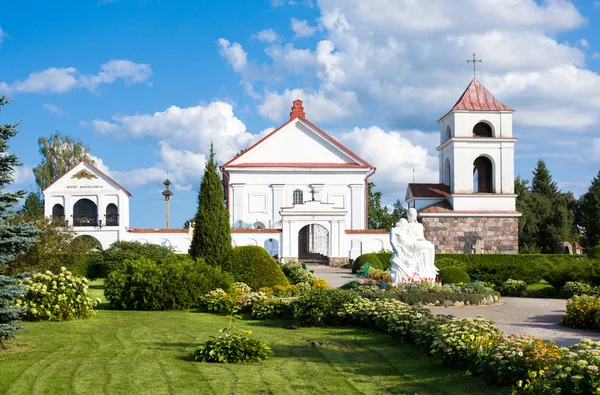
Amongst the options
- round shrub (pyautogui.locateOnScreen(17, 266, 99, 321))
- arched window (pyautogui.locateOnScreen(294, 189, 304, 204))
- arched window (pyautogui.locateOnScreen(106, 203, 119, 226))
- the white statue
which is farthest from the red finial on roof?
round shrub (pyautogui.locateOnScreen(17, 266, 99, 321))

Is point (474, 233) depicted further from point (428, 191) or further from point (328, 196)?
point (328, 196)

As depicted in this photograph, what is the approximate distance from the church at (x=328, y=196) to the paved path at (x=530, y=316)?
21107 mm

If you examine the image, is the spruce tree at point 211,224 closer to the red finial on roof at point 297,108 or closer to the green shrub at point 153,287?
the green shrub at point 153,287

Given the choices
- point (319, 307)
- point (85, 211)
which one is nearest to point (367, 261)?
point (319, 307)

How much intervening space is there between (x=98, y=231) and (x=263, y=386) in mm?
37791

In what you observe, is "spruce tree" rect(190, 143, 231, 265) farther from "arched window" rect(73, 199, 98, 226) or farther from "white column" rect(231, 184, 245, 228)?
"arched window" rect(73, 199, 98, 226)

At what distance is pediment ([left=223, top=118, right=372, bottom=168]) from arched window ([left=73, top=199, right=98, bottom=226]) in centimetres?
1003

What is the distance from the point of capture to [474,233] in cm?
4244

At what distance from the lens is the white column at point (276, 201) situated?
46.0 meters

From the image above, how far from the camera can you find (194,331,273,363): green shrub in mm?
9875

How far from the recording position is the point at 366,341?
11.8 m

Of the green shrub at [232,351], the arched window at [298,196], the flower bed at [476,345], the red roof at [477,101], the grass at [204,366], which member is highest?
the red roof at [477,101]

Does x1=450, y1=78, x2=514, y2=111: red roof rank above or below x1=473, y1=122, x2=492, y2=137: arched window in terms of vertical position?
above

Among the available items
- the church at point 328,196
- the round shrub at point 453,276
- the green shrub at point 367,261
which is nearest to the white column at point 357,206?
the church at point 328,196
